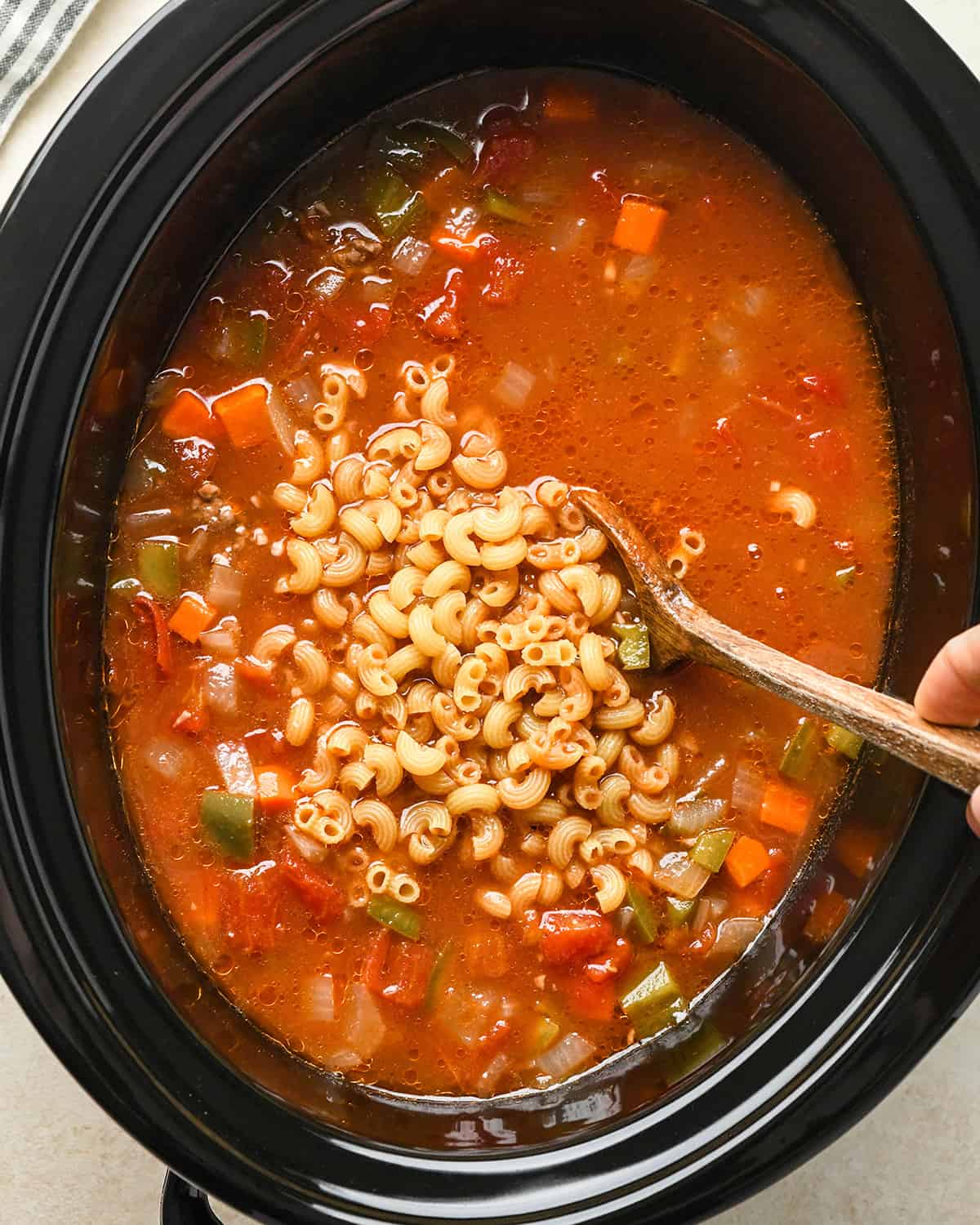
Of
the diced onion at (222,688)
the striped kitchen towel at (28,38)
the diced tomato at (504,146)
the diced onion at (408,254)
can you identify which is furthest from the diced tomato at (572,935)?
the striped kitchen towel at (28,38)

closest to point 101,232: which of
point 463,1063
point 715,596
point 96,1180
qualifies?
point 715,596

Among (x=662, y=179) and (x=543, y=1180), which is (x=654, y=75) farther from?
(x=543, y=1180)

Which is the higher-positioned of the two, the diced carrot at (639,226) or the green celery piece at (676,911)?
the diced carrot at (639,226)

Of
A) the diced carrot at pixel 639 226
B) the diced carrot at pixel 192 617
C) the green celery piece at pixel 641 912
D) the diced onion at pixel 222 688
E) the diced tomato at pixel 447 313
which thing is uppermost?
the diced carrot at pixel 639 226

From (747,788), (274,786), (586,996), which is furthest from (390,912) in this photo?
(747,788)

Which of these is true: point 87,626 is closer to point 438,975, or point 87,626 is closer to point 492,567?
point 492,567

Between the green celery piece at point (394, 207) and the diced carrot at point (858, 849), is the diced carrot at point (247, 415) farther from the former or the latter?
the diced carrot at point (858, 849)

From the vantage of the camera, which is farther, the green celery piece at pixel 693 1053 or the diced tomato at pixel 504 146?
the diced tomato at pixel 504 146
